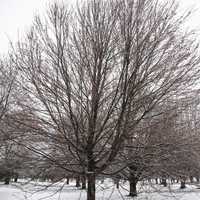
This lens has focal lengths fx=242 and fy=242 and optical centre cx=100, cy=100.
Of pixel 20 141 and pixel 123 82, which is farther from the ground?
pixel 123 82

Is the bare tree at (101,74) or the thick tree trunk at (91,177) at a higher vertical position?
the bare tree at (101,74)

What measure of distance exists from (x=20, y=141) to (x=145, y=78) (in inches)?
105

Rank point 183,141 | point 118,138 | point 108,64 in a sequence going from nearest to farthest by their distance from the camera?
1. point 118,138
2. point 183,141
3. point 108,64

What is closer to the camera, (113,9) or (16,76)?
(113,9)

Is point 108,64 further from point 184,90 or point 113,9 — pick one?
point 184,90

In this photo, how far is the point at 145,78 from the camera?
14.6 feet

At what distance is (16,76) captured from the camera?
506cm

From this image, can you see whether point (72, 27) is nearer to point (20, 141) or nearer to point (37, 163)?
point (20, 141)

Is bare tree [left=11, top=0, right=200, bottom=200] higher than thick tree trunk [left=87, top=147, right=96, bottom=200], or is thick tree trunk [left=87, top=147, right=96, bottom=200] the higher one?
bare tree [left=11, top=0, right=200, bottom=200]

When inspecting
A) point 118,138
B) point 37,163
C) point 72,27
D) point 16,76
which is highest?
point 72,27

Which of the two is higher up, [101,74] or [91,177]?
→ [101,74]

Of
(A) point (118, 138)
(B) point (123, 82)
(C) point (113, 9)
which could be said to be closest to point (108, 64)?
(B) point (123, 82)

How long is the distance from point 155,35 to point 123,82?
1017mm

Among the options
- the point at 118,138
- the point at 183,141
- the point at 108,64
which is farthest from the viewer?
the point at 108,64
